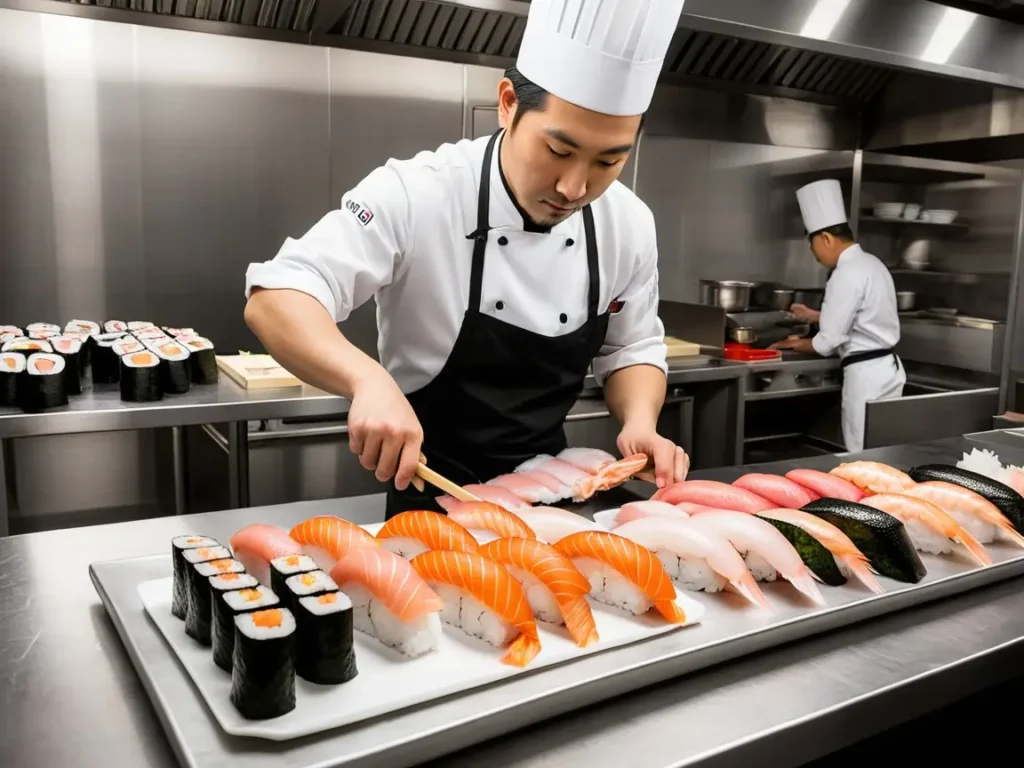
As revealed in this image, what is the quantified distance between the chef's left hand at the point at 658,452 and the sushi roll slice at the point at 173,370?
1823mm

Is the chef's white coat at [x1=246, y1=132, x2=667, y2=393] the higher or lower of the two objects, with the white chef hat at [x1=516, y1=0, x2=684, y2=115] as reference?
lower

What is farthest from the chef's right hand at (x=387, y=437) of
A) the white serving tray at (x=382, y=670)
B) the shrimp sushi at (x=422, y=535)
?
the white serving tray at (x=382, y=670)

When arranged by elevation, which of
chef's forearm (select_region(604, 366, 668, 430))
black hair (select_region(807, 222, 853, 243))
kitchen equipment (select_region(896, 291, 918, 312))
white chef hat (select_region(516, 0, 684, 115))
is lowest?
chef's forearm (select_region(604, 366, 668, 430))

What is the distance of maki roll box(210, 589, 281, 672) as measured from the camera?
0.98 m

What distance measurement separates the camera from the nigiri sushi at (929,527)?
1485mm

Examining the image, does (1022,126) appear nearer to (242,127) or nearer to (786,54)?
(786,54)

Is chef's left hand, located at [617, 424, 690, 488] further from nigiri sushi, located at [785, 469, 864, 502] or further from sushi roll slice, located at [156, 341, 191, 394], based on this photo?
sushi roll slice, located at [156, 341, 191, 394]

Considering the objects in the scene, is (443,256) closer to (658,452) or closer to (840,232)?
(658,452)

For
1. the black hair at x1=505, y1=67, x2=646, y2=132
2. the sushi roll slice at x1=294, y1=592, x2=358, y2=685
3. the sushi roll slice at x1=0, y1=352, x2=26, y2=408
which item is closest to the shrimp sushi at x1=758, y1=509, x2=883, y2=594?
the sushi roll slice at x1=294, y1=592, x2=358, y2=685

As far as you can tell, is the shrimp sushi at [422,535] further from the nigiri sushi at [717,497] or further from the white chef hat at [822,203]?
the white chef hat at [822,203]

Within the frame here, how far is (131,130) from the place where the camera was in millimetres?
3664

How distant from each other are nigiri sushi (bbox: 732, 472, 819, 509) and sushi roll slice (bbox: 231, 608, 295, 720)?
1.00 metres

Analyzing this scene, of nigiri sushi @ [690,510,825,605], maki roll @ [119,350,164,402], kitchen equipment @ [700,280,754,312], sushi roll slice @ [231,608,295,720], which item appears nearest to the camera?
sushi roll slice @ [231,608,295,720]

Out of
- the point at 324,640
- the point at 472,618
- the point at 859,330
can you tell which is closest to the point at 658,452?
the point at 472,618
